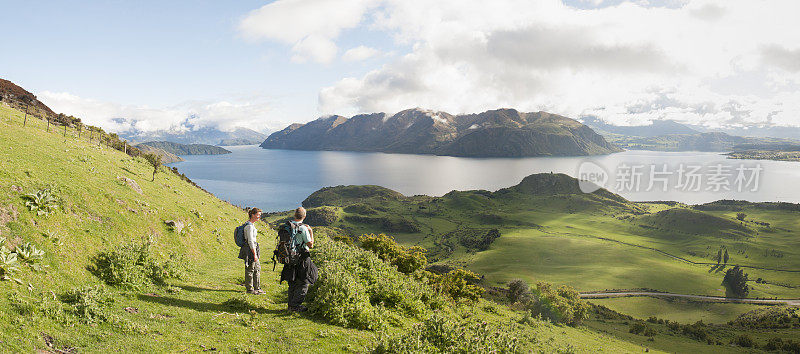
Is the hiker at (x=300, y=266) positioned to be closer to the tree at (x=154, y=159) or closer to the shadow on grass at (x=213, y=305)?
the shadow on grass at (x=213, y=305)

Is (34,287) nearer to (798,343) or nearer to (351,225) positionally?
(798,343)

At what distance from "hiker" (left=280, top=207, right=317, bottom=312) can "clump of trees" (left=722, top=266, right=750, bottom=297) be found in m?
170

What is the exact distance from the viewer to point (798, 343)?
7844cm

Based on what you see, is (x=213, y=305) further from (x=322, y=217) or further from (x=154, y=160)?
(x=322, y=217)

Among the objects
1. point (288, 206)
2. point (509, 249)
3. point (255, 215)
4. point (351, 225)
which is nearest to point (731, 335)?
point (509, 249)

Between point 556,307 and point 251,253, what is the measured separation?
213ft

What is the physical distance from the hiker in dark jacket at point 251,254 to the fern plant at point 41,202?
7175 millimetres

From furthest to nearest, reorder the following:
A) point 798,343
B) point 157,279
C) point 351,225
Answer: point 351,225 < point 798,343 < point 157,279

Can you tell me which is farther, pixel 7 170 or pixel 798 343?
pixel 798 343

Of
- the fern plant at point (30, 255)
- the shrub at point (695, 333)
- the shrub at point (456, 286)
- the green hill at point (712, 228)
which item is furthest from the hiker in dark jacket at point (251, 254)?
the green hill at point (712, 228)

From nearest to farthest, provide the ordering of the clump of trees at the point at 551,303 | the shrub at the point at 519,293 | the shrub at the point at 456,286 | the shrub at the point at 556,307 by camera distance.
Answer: the shrub at the point at 456,286
the shrub at the point at 556,307
the clump of trees at the point at 551,303
the shrub at the point at 519,293

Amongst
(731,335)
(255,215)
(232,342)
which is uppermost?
(255,215)

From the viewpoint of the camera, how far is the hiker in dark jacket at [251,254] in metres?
13.0

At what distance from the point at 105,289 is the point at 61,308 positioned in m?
1.87
